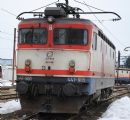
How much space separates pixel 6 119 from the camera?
1533 cm

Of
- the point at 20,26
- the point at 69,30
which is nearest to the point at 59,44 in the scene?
the point at 69,30

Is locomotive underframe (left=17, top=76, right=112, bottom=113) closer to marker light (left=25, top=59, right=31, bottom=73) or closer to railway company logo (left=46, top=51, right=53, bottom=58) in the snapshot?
marker light (left=25, top=59, right=31, bottom=73)

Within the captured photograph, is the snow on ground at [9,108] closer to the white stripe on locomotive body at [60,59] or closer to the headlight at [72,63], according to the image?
the white stripe on locomotive body at [60,59]

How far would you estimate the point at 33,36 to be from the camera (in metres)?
15.3

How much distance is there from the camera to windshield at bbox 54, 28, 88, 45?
1498 cm

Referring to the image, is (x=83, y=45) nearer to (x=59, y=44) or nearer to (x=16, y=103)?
(x=59, y=44)

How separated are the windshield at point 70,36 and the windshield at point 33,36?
0.42 m

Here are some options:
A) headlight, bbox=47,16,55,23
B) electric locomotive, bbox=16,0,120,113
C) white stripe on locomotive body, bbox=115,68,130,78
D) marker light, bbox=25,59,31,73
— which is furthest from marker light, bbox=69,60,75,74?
white stripe on locomotive body, bbox=115,68,130,78

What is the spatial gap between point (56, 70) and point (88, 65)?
1058 mm

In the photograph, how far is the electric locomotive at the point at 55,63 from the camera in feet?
48.1

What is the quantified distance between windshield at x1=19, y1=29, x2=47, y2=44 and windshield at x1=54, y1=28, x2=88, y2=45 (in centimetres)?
42

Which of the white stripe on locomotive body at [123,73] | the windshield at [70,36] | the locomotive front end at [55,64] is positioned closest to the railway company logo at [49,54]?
the locomotive front end at [55,64]

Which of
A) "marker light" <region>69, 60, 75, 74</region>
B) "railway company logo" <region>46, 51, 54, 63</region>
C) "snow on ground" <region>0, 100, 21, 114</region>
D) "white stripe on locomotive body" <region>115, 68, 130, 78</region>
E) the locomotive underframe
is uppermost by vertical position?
"white stripe on locomotive body" <region>115, 68, 130, 78</region>

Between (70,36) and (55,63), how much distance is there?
1.04 metres
